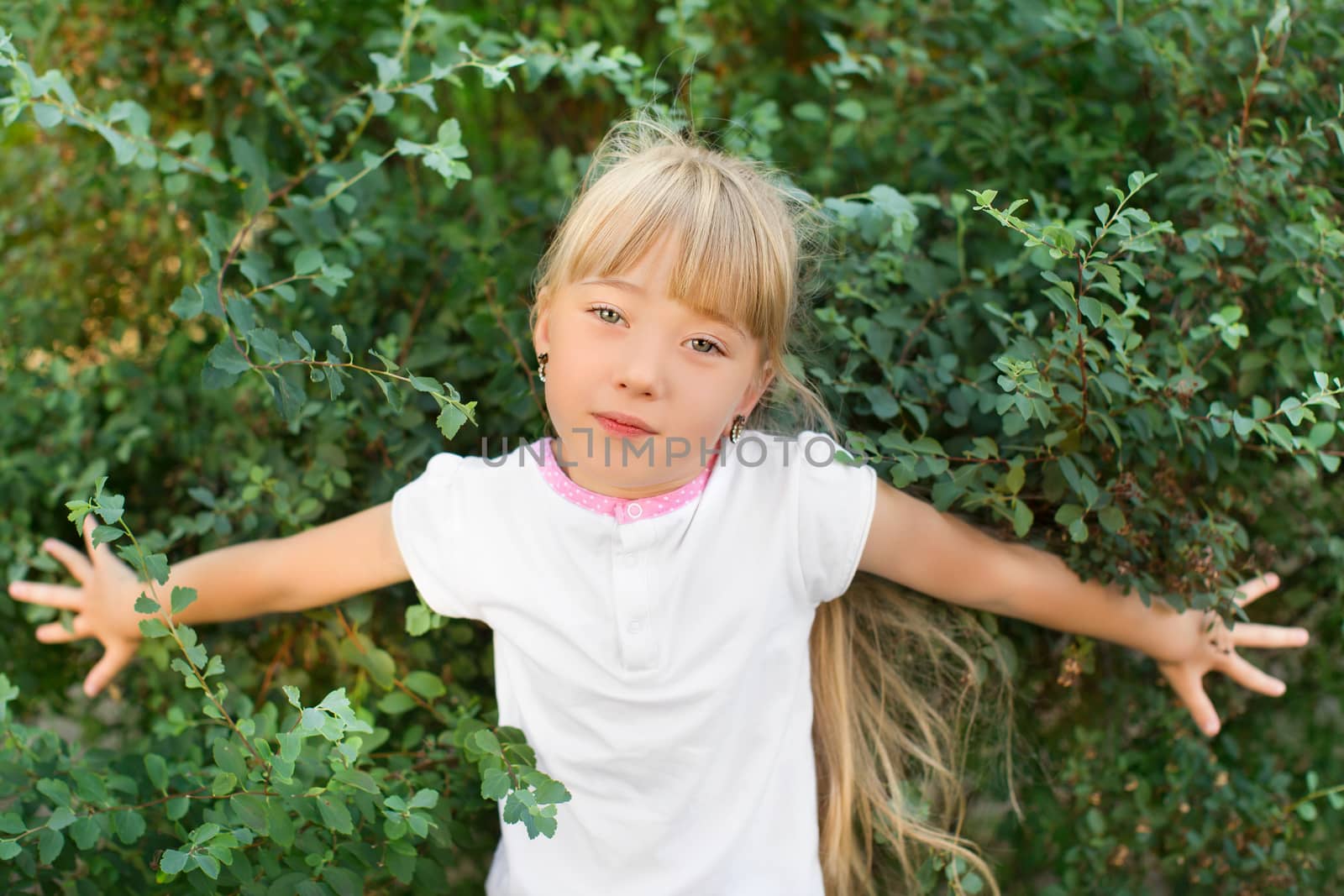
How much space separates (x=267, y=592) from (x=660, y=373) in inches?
30.1

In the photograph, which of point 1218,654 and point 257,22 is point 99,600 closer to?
point 257,22

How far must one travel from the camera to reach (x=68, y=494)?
210cm

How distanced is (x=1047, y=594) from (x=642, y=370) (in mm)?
723

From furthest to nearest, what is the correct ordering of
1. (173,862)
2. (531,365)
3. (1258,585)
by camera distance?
(531,365)
(1258,585)
(173,862)

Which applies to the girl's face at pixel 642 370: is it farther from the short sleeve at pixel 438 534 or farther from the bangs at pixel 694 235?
the short sleeve at pixel 438 534

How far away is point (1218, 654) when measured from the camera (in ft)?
5.84

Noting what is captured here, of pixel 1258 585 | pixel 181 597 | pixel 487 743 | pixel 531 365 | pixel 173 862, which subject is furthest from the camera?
pixel 531 365

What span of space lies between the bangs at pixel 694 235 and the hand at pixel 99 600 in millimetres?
919

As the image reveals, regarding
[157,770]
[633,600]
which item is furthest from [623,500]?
[157,770]

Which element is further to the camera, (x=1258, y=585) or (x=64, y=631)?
(x=64, y=631)

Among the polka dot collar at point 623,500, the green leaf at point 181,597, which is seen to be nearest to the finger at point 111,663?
the green leaf at point 181,597

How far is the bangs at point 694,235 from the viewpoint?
1.40 m

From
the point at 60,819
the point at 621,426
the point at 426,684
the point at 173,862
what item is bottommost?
the point at 426,684

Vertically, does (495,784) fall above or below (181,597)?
below
